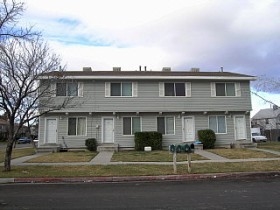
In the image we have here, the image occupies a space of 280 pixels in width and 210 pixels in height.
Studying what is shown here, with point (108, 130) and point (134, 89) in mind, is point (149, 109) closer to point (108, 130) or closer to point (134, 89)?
point (134, 89)

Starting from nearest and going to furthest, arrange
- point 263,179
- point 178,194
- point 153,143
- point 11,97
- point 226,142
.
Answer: point 178,194, point 263,179, point 11,97, point 153,143, point 226,142

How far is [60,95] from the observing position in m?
26.7

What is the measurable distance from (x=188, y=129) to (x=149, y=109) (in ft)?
11.4

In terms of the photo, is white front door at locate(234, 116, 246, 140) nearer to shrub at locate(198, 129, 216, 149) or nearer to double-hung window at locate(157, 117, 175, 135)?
shrub at locate(198, 129, 216, 149)

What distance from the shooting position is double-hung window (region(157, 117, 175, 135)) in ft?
91.9

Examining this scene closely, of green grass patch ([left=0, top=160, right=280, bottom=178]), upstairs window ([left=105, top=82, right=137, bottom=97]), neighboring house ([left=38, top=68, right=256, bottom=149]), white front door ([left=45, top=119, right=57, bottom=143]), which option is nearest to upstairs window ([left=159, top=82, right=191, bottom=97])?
neighboring house ([left=38, top=68, right=256, bottom=149])

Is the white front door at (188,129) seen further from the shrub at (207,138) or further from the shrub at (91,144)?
the shrub at (91,144)

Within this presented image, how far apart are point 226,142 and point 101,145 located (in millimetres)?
9601

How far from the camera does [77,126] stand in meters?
27.5

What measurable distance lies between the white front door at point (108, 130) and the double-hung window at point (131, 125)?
38.4 inches

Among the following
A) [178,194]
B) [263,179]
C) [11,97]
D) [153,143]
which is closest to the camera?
[178,194]

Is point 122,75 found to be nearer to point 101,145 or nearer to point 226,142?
point 101,145

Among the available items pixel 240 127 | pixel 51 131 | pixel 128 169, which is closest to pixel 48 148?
pixel 51 131

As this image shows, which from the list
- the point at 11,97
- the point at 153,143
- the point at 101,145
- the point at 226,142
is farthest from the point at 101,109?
the point at 11,97
